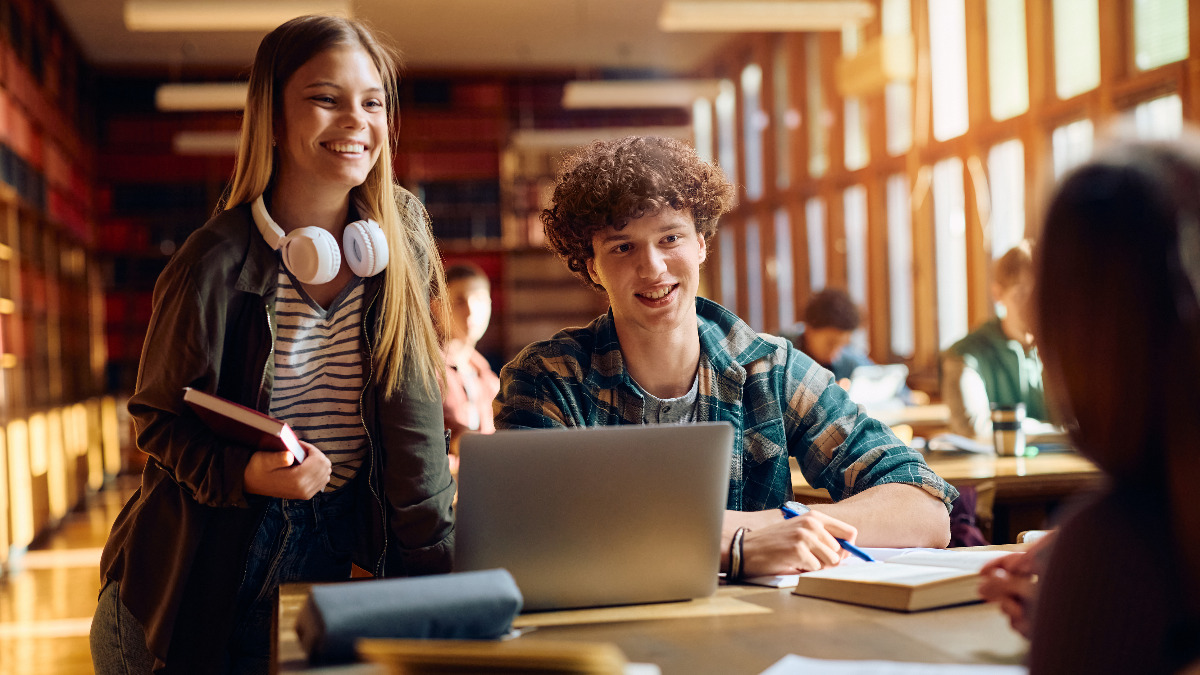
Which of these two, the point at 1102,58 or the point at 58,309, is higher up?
the point at 1102,58

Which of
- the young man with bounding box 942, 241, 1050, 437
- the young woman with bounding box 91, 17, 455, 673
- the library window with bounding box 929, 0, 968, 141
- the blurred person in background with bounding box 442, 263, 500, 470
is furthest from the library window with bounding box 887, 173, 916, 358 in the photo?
the young woman with bounding box 91, 17, 455, 673

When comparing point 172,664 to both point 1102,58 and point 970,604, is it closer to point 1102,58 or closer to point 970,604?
point 970,604

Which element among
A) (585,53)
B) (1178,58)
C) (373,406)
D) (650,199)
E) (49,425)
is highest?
(585,53)

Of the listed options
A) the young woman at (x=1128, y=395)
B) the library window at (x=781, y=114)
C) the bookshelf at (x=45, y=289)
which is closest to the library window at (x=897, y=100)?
the library window at (x=781, y=114)

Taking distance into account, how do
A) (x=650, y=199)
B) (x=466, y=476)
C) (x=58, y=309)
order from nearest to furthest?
(x=466, y=476) < (x=650, y=199) < (x=58, y=309)

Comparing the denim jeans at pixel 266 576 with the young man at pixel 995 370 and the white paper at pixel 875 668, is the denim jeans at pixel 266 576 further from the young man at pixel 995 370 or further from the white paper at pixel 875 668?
the young man at pixel 995 370

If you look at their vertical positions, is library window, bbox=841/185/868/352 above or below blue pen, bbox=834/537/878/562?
above

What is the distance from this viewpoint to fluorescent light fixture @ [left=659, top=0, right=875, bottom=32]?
248 inches

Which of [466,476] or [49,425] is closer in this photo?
[466,476]

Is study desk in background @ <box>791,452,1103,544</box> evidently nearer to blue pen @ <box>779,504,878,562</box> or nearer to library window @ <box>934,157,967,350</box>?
blue pen @ <box>779,504,878,562</box>

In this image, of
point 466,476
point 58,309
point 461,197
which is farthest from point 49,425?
point 466,476

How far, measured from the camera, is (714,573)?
132cm

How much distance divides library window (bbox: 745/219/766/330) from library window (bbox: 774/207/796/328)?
0.47 metres

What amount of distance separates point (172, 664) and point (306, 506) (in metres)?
0.27
